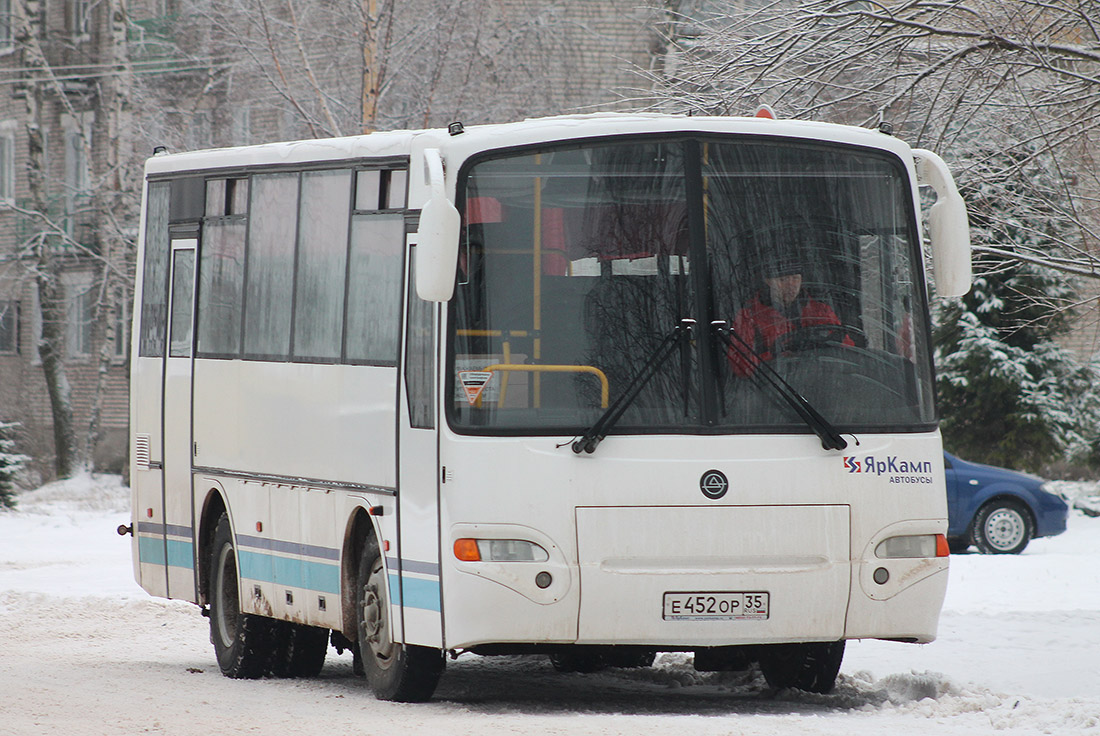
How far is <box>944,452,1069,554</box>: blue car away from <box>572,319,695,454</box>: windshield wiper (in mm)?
13372

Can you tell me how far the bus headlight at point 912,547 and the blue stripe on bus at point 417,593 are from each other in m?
2.01

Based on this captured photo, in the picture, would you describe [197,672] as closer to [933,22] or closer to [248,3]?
[933,22]

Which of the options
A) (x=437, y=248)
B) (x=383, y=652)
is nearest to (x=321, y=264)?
(x=437, y=248)

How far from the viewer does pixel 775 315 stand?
8.70 metres

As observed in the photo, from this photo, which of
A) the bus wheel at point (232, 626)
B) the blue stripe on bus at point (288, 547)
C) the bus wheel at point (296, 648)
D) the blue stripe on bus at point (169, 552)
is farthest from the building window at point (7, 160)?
the blue stripe on bus at point (288, 547)

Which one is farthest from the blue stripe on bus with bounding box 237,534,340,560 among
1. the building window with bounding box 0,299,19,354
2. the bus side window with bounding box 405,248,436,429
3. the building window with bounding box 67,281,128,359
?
the building window with bounding box 0,299,19,354

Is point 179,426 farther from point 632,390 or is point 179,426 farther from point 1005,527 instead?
point 1005,527

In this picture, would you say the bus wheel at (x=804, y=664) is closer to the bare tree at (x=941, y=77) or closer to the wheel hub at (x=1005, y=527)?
the bare tree at (x=941, y=77)

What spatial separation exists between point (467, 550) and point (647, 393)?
3.49 feet

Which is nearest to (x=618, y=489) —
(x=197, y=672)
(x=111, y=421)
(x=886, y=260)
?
(x=886, y=260)

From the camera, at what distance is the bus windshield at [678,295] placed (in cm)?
852

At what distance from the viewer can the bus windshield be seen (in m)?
8.52

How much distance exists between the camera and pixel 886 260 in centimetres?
901

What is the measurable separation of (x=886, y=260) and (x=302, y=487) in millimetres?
3384
